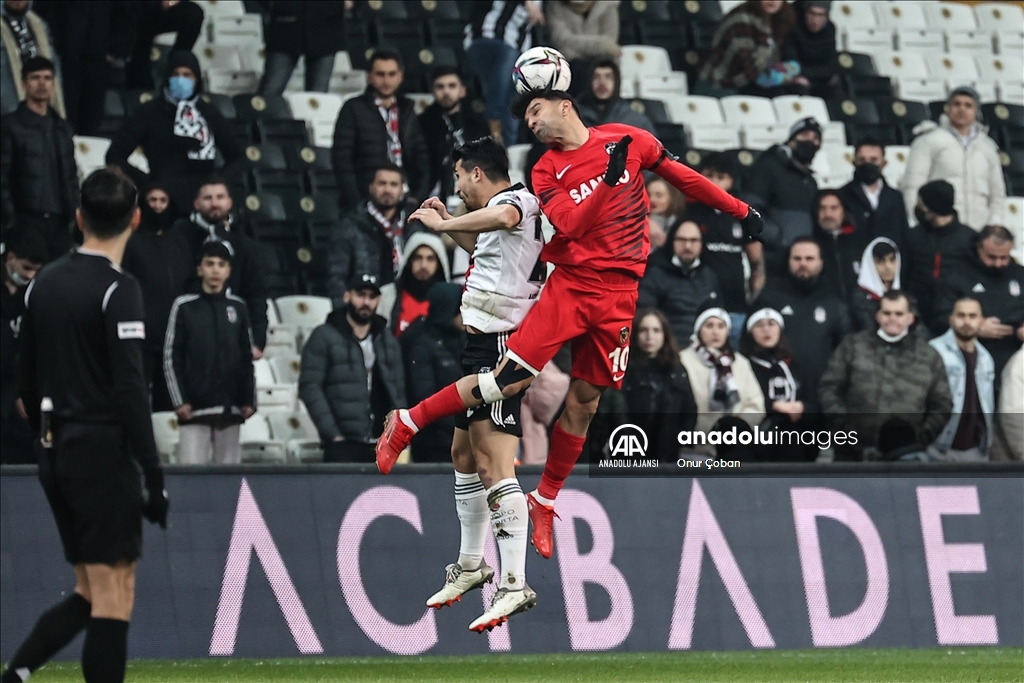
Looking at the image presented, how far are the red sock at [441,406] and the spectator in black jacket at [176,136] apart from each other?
4734 millimetres

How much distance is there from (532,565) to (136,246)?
3.75 metres

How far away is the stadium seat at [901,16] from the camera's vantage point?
56.3 ft

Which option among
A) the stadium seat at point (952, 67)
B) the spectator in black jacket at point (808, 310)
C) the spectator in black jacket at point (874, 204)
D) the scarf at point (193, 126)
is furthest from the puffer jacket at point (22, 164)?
the stadium seat at point (952, 67)

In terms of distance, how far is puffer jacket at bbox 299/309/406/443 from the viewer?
11.2m

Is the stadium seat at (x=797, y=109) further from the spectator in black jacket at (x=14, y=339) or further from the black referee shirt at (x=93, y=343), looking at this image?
the black referee shirt at (x=93, y=343)

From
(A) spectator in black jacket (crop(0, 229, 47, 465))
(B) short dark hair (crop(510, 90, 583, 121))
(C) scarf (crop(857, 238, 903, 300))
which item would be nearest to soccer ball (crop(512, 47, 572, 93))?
(B) short dark hair (crop(510, 90, 583, 121))

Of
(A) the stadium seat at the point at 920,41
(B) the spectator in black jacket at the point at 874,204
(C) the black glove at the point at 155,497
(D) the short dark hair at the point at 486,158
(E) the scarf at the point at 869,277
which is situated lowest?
(C) the black glove at the point at 155,497

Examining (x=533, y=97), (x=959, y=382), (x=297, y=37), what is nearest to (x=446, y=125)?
(x=297, y=37)

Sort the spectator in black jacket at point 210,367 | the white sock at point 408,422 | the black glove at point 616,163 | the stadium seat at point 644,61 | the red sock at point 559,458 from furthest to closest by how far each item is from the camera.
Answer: the stadium seat at point 644,61, the spectator in black jacket at point 210,367, the red sock at point 559,458, the white sock at point 408,422, the black glove at point 616,163

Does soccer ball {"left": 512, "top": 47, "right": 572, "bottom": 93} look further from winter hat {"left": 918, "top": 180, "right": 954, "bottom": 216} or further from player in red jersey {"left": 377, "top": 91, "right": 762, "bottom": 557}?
winter hat {"left": 918, "top": 180, "right": 954, "bottom": 216}

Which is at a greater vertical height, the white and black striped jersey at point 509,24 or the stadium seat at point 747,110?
the white and black striped jersey at point 509,24

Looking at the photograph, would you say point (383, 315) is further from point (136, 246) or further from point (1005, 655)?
point (1005, 655)

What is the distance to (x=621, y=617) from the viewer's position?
33.6 ft

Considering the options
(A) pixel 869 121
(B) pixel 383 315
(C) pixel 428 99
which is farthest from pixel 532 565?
(A) pixel 869 121
